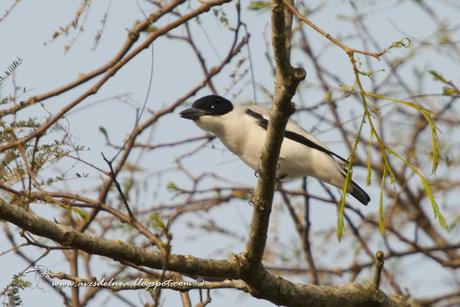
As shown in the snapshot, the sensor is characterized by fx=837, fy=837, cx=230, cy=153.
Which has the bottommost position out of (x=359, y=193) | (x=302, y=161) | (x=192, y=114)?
(x=359, y=193)

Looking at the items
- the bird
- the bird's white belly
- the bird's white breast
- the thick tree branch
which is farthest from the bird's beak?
the thick tree branch

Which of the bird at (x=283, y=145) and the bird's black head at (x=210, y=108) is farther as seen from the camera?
the bird's black head at (x=210, y=108)

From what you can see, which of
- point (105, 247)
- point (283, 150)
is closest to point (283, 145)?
point (283, 150)

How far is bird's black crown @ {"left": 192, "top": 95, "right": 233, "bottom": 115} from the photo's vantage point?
597 centimetres

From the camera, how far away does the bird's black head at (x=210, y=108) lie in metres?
5.97

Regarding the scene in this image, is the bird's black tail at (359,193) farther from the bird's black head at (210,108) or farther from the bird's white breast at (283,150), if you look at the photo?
the bird's black head at (210,108)

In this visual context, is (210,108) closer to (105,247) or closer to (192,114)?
(192,114)

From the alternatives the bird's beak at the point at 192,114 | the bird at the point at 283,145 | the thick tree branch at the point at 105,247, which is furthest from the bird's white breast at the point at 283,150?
the thick tree branch at the point at 105,247

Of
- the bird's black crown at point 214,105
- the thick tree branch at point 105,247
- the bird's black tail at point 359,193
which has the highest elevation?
the bird's black crown at point 214,105

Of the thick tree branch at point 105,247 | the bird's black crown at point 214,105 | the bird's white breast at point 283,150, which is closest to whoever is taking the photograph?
the thick tree branch at point 105,247

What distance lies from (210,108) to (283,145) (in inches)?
24.5

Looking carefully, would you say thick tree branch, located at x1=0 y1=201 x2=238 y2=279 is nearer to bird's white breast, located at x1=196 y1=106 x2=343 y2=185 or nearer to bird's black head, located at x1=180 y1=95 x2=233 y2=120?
bird's white breast, located at x1=196 y1=106 x2=343 y2=185

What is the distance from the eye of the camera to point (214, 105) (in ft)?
19.7

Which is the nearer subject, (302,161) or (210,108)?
(302,161)
